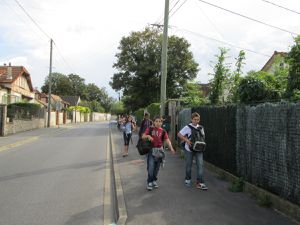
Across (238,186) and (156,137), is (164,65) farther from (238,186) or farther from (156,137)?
(238,186)

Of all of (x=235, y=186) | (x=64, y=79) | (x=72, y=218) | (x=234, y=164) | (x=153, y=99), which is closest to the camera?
(x=72, y=218)

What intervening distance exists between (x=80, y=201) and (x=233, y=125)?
13.5ft

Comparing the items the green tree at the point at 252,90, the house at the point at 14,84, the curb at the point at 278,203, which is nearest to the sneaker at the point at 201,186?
the curb at the point at 278,203

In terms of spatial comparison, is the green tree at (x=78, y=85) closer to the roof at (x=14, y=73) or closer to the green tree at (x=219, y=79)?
the roof at (x=14, y=73)

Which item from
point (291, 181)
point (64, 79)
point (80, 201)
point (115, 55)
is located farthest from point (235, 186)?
point (64, 79)

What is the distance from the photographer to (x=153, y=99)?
5016cm

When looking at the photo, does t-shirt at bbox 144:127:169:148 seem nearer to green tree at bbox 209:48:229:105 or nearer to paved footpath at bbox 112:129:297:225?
paved footpath at bbox 112:129:297:225

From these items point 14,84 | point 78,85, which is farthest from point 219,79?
point 78,85

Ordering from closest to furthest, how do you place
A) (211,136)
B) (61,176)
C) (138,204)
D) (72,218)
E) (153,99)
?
(72,218) < (138,204) < (61,176) < (211,136) < (153,99)

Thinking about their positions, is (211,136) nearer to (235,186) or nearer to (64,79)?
(235,186)

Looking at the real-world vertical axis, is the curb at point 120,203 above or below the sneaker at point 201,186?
below

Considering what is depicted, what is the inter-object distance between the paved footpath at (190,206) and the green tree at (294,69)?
2729 millimetres

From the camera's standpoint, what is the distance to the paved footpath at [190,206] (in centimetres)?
669

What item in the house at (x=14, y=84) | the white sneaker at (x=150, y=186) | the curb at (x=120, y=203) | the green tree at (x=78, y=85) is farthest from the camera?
the green tree at (x=78, y=85)
